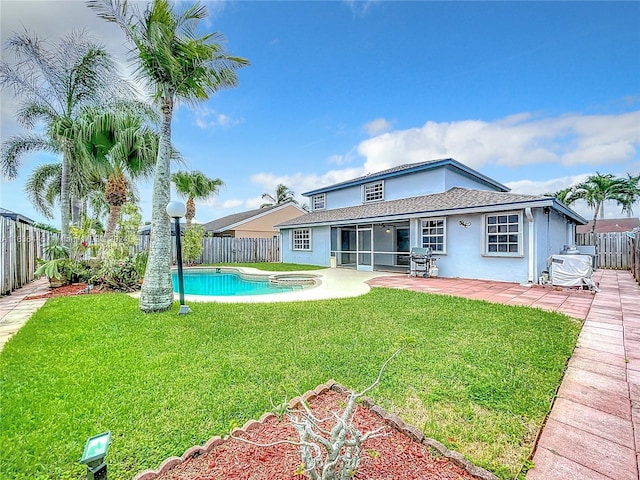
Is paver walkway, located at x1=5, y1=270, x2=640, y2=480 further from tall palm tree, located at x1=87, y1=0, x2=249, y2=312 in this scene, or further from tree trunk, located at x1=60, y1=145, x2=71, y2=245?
tree trunk, located at x1=60, y1=145, x2=71, y2=245

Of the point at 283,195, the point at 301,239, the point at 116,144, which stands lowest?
the point at 301,239

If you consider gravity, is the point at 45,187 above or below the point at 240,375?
above

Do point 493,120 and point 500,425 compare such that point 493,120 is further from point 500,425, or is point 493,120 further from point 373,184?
point 500,425

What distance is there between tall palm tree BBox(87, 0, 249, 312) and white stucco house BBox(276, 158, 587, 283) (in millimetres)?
9346

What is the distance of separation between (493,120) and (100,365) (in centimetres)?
1905

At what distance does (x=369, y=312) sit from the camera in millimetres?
6324

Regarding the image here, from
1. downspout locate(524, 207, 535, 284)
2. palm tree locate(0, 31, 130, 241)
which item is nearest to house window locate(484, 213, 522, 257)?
downspout locate(524, 207, 535, 284)

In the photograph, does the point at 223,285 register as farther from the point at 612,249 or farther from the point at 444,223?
the point at 612,249

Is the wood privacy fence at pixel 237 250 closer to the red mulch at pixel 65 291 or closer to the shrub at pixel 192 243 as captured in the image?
the shrub at pixel 192 243

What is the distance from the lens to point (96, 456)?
4.89ft

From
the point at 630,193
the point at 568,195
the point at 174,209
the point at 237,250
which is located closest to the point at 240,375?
the point at 174,209

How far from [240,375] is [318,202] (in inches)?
725

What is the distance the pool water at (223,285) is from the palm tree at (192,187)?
5.63 metres

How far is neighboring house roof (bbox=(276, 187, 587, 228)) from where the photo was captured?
979 centimetres
